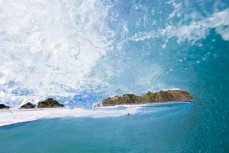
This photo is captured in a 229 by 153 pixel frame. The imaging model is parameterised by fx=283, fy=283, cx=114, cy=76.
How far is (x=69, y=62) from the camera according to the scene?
8.02 m

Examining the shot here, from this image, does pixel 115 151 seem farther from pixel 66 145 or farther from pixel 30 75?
pixel 30 75

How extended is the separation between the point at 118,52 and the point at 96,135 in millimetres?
14941

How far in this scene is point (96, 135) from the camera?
21.5 m

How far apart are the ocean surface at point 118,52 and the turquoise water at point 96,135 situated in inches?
197

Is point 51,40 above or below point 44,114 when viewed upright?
above

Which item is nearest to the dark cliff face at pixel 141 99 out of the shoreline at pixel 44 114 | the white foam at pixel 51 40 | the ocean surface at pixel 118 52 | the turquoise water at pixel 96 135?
the shoreline at pixel 44 114

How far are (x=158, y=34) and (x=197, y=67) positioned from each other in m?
1.67

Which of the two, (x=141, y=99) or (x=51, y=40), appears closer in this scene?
(x=51, y=40)

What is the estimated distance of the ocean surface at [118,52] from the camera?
645 cm

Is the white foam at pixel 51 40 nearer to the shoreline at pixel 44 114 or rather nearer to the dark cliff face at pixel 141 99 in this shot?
the shoreline at pixel 44 114

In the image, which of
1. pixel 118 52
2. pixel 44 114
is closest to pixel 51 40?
pixel 118 52

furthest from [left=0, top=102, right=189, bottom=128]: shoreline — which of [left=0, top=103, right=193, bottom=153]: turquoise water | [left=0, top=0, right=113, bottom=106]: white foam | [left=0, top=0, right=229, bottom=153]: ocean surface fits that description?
[left=0, top=0, right=113, bottom=106]: white foam

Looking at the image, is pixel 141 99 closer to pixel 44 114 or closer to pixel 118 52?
pixel 44 114

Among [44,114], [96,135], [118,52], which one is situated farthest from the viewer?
[44,114]
